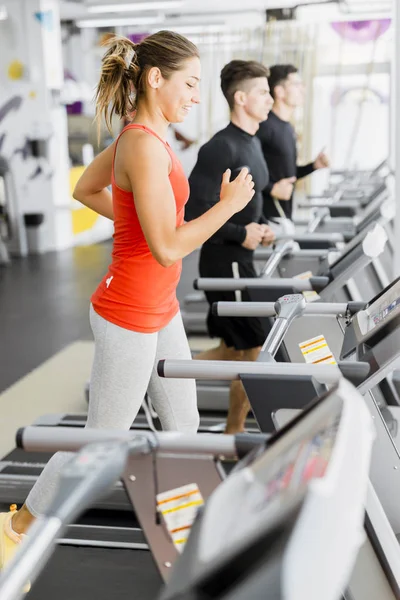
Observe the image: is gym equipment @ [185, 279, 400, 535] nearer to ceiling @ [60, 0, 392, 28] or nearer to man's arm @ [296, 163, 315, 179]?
man's arm @ [296, 163, 315, 179]

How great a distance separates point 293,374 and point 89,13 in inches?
393

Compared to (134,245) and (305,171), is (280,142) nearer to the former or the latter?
(305,171)

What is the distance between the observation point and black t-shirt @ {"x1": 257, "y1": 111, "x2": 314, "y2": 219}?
447 cm

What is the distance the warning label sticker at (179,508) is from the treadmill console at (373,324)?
697mm

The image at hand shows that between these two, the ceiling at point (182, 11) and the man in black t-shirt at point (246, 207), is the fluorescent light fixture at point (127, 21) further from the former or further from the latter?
the man in black t-shirt at point (246, 207)

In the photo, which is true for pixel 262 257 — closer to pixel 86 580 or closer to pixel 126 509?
pixel 126 509

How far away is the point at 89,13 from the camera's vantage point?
10781 millimetres

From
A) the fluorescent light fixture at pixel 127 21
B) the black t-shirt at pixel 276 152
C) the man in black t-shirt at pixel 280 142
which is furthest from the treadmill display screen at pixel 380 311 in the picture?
the fluorescent light fixture at pixel 127 21

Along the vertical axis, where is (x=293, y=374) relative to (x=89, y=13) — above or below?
below

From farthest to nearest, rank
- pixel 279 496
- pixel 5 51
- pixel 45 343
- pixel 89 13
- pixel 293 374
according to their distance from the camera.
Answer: pixel 89 13, pixel 5 51, pixel 45 343, pixel 293 374, pixel 279 496

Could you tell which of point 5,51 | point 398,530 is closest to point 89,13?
point 5,51

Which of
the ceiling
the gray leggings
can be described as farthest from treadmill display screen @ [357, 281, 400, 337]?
the ceiling

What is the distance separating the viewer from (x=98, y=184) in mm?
2498

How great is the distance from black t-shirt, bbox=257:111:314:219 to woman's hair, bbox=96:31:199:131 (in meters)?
2.24
